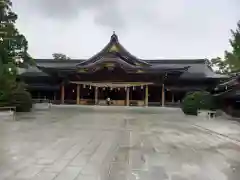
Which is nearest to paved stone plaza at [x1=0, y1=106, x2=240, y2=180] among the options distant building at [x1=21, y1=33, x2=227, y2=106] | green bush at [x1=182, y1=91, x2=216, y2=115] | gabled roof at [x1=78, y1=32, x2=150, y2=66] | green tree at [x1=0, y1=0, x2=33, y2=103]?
green tree at [x1=0, y1=0, x2=33, y2=103]

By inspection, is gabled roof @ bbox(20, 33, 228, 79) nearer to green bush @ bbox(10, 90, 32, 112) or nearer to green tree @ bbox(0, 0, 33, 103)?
green tree @ bbox(0, 0, 33, 103)

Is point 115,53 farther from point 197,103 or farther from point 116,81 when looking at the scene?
point 197,103

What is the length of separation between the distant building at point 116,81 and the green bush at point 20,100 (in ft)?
49.4

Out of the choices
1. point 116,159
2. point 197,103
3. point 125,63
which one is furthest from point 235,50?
point 116,159

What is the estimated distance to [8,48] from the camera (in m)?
29.0

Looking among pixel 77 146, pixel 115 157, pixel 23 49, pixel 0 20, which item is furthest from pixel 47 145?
pixel 23 49

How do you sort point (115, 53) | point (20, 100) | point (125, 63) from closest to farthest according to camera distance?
1. point (20, 100)
2. point (125, 63)
3. point (115, 53)

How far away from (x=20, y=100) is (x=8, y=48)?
15.3ft

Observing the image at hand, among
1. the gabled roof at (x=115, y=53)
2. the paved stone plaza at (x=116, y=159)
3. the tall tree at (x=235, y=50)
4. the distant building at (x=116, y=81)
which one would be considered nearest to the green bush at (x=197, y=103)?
the tall tree at (x=235, y=50)

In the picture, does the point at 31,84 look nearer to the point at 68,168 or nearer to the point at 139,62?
the point at 139,62

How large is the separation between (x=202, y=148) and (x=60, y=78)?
3561cm

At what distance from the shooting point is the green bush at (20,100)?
27734 millimetres

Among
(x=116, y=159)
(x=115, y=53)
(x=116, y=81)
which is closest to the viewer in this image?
(x=116, y=159)

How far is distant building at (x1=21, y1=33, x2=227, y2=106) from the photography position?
43094mm
